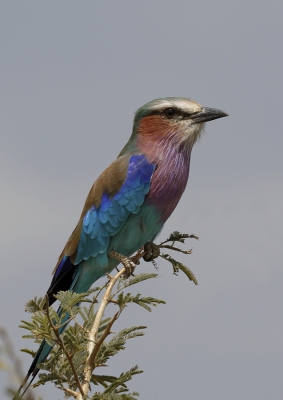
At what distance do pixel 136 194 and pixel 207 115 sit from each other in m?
1.05

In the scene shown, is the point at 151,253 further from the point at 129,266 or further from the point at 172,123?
the point at 172,123

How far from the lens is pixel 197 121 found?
5574 mm

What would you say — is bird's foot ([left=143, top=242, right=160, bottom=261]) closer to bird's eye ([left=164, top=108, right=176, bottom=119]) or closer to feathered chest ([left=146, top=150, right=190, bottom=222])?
feathered chest ([left=146, top=150, right=190, bottom=222])

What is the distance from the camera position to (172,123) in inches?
221

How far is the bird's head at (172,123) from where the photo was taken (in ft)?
18.2

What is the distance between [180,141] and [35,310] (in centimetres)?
311

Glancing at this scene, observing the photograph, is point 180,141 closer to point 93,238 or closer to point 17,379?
point 93,238

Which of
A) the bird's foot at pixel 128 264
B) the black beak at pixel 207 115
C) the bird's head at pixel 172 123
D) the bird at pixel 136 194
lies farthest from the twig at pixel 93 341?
the black beak at pixel 207 115

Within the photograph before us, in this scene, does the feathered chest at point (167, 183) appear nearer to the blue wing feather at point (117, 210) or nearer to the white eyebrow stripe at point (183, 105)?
the blue wing feather at point (117, 210)

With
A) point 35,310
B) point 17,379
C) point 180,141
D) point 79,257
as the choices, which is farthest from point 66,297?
point 180,141

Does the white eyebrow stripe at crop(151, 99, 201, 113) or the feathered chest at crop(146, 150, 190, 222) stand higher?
the white eyebrow stripe at crop(151, 99, 201, 113)

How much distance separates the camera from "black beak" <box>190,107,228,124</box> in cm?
553

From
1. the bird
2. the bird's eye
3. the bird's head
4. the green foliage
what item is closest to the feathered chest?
the bird

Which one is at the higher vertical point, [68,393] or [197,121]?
[197,121]
